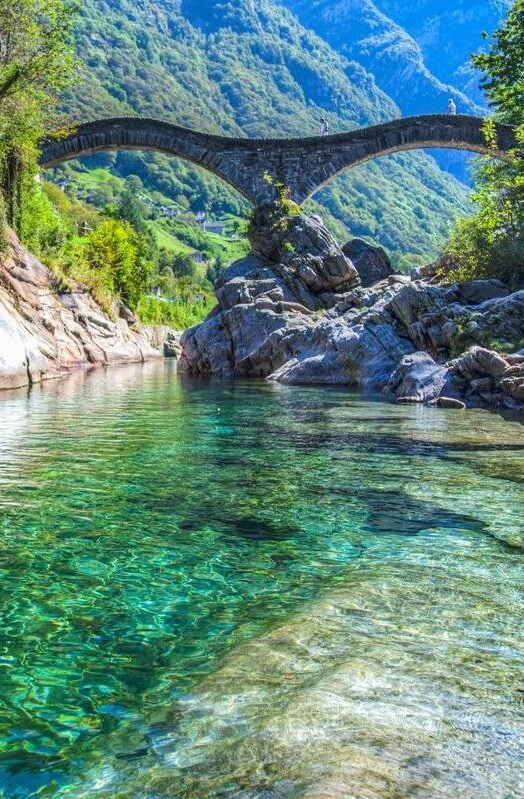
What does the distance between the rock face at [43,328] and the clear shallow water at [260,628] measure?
11763mm

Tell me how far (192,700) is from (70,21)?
2453cm

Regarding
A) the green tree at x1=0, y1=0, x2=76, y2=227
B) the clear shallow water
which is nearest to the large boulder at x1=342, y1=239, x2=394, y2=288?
the green tree at x1=0, y1=0, x2=76, y2=227

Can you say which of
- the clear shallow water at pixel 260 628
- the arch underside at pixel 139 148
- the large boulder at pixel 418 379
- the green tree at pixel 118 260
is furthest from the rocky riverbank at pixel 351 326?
the green tree at pixel 118 260

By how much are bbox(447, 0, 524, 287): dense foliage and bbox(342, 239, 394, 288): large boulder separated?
1122 cm

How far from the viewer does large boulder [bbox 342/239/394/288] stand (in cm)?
3800

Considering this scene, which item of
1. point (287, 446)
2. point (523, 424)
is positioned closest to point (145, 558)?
point (287, 446)

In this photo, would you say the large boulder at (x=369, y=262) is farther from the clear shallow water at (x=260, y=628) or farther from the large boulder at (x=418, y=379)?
the clear shallow water at (x=260, y=628)

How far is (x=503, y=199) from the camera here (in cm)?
2686

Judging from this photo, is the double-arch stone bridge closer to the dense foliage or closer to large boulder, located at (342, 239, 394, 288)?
large boulder, located at (342, 239, 394, 288)

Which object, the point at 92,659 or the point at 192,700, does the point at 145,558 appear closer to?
the point at 92,659

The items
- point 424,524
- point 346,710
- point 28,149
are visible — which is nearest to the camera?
point 346,710

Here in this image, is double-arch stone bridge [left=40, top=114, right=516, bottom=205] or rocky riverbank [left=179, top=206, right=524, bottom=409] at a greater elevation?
double-arch stone bridge [left=40, top=114, right=516, bottom=205]

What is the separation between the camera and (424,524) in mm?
6289

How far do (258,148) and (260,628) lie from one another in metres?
41.0
